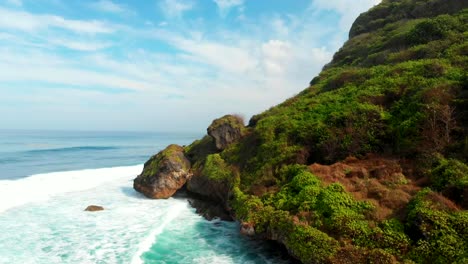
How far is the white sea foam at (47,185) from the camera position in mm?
29828

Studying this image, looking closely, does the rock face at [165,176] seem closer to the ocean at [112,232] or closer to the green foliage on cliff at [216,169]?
the ocean at [112,232]

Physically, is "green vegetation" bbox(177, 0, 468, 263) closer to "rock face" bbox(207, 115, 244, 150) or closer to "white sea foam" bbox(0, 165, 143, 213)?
"rock face" bbox(207, 115, 244, 150)

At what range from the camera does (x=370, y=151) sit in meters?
20.8

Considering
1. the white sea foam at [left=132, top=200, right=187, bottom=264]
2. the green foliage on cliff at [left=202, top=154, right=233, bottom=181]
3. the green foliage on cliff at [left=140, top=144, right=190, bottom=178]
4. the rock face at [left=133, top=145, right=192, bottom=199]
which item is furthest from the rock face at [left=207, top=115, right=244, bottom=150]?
the white sea foam at [left=132, top=200, right=187, bottom=264]

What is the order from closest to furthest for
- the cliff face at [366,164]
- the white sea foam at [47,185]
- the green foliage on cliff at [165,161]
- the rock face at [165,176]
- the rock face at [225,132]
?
the cliff face at [366,164], the rock face at [165,176], the green foliage on cliff at [165,161], the white sea foam at [47,185], the rock face at [225,132]

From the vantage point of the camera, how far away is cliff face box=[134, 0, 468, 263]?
1312 centimetres

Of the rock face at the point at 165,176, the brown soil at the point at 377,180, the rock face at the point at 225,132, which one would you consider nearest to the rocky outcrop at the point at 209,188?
the rock face at the point at 165,176

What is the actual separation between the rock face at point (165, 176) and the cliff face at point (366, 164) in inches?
54.5

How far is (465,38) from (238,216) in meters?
26.0

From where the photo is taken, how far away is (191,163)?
31.9m

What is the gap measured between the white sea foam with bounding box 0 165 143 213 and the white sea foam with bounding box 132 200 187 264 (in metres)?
13.2

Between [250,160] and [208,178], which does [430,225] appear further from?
[208,178]

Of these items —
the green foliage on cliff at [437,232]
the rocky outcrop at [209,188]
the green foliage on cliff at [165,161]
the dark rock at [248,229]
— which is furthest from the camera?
the green foliage on cliff at [165,161]

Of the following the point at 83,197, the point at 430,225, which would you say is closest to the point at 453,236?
the point at 430,225
